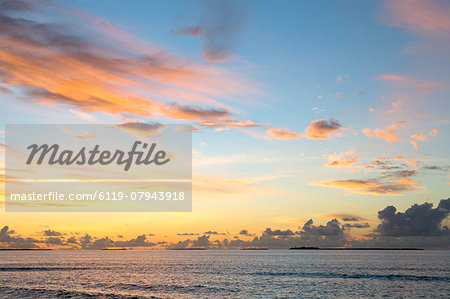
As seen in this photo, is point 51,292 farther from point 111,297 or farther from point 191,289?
point 191,289

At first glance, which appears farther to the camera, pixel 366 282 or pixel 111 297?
pixel 366 282

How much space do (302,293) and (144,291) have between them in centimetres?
3672

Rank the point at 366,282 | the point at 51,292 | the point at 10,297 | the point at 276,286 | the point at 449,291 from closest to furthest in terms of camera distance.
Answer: the point at 10,297, the point at 51,292, the point at 449,291, the point at 276,286, the point at 366,282

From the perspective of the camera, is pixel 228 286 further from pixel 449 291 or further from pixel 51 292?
pixel 449 291

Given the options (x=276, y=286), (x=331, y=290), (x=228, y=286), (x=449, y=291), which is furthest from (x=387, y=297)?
(x=228, y=286)

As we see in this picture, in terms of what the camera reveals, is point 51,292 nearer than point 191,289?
Yes

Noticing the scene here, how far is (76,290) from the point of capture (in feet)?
296

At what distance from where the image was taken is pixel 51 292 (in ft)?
282

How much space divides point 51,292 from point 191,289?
104ft

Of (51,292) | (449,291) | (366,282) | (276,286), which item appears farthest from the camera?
(366,282)

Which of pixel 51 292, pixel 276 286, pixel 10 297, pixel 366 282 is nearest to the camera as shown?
pixel 10 297

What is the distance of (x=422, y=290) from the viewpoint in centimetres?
9425

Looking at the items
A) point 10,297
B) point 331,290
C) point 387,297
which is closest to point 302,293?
point 331,290

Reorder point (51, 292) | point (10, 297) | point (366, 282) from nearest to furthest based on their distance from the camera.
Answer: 1. point (10, 297)
2. point (51, 292)
3. point (366, 282)
